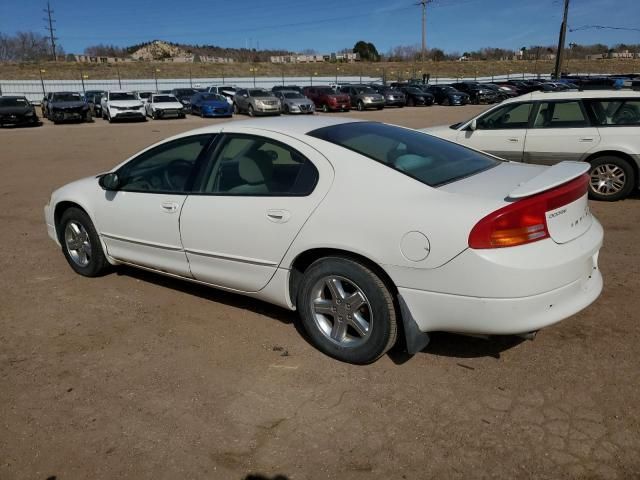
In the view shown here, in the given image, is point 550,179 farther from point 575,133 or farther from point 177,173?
point 575,133

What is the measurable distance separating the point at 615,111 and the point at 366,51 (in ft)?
384

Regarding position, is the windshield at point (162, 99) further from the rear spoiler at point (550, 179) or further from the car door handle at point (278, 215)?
the rear spoiler at point (550, 179)

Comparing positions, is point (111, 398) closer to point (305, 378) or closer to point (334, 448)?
point (305, 378)

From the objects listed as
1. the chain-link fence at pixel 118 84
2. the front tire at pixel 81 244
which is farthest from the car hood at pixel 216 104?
the front tire at pixel 81 244

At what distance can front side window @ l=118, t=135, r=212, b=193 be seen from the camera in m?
4.12

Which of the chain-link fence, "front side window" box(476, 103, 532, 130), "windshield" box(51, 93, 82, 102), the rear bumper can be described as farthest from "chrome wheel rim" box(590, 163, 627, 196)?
the chain-link fence

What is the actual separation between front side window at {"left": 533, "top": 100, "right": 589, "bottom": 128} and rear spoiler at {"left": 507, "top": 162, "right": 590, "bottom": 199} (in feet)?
15.8

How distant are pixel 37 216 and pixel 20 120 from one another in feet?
68.8

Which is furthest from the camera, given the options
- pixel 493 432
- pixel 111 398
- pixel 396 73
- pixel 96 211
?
pixel 396 73

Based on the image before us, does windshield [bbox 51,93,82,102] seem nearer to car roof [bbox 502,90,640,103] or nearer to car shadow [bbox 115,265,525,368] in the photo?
car roof [bbox 502,90,640,103]

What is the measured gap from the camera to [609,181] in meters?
7.55

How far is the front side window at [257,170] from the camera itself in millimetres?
3475

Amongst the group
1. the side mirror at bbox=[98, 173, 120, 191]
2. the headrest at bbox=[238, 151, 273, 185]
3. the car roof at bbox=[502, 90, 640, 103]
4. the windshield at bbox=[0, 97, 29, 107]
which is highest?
the windshield at bbox=[0, 97, 29, 107]

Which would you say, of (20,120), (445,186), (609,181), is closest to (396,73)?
(20,120)
